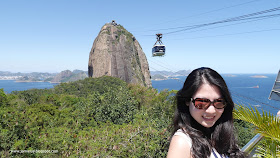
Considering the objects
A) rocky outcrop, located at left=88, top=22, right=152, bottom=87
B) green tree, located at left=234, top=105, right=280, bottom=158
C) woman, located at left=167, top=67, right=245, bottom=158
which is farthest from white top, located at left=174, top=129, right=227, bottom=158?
rocky outcrop, located at left=88, top=22, right=152, bottom=87

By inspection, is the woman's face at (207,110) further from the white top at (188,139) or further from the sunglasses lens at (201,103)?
the white top at (188,139)

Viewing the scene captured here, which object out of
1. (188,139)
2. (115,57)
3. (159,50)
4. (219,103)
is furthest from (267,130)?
(115,57)

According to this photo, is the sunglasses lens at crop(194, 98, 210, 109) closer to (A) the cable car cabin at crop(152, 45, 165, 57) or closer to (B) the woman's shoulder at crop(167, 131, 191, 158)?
(B) the woman's shoulder at crop(167, 131, 191, 158)

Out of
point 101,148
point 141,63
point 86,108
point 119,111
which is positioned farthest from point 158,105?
point 141,63

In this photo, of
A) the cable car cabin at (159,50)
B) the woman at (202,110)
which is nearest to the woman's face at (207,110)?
the woman at (202,110)

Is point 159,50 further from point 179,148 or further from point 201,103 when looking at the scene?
A: point 179,148

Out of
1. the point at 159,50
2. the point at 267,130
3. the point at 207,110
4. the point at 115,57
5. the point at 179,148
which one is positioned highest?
the point at 115,57
